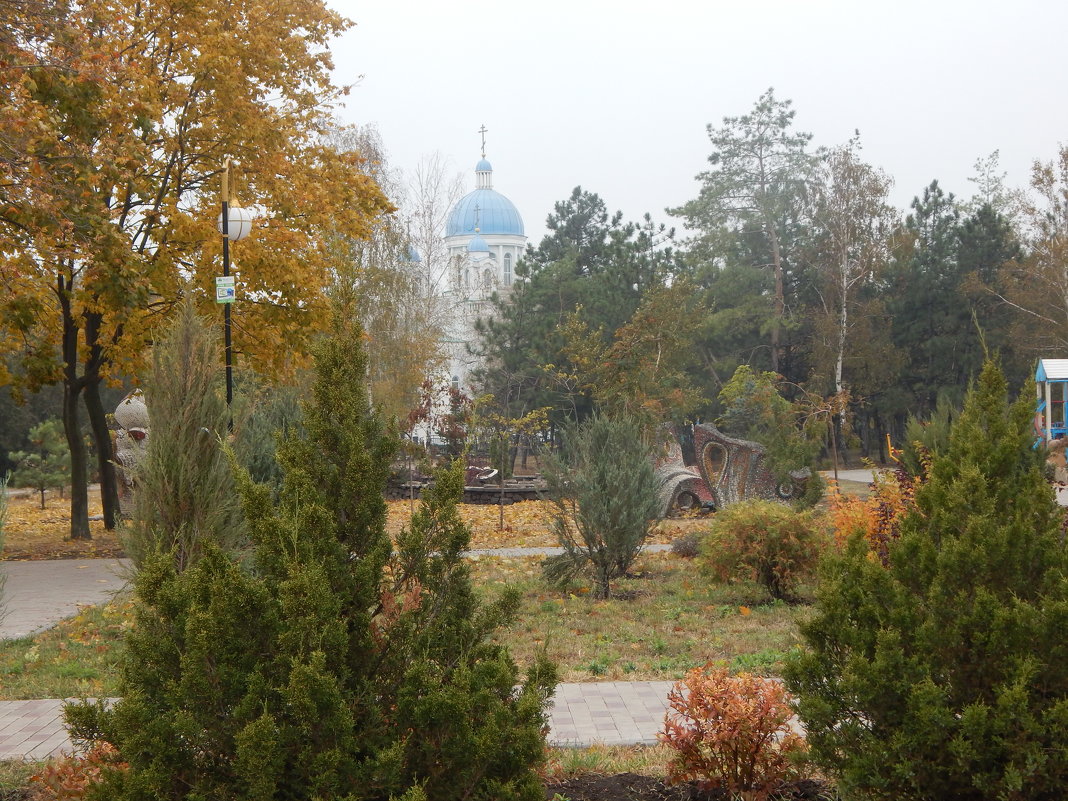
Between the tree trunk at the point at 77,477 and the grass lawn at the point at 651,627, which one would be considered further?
the tree trunk at the point at 77,477

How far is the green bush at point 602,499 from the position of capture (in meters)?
10.5

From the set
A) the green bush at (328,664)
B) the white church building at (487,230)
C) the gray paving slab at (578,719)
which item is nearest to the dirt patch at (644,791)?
the gray paving slab at (578,719)

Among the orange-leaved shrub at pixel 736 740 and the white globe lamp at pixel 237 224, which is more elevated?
the white globe lamp at pixel 237 224

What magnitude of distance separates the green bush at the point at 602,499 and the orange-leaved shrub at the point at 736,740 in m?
6.20

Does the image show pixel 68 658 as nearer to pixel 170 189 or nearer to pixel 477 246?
pixel 170 189

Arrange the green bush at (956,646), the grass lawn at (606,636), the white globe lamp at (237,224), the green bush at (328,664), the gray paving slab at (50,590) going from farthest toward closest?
the white globe lamp at (237,224), the gray paving slab at (50,590), the grass lawn at (606,636), the green bush at (956,646), the green bush at (328,664)

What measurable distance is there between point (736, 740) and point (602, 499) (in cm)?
638

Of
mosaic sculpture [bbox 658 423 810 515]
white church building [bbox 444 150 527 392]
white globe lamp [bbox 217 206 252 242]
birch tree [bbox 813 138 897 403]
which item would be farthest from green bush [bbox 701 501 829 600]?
white church building [bbox 444 150 527 392]

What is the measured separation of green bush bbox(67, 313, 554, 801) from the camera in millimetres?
3158

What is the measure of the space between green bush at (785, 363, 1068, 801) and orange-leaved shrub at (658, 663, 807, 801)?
0.38 meters

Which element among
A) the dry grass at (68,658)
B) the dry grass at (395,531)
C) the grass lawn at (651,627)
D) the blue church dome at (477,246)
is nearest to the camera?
the dry grass at (68,658)

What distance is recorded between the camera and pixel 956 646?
359 centimetres

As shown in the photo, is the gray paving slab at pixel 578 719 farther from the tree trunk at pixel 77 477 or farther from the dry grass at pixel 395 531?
the tree trunk at pixel 77 477

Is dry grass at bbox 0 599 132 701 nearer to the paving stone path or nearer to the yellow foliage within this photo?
the paving stone path
